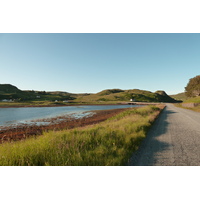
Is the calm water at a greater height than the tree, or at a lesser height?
lesser

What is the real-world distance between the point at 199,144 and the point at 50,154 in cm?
824

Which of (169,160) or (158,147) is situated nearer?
(169,160)

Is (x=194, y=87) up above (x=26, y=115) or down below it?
above

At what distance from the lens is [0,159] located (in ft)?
14.0

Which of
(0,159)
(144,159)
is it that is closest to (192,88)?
(144,159)

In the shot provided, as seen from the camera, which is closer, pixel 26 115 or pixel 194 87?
pixel 26 115

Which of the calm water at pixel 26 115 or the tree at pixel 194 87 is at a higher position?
the tree at pixel 194 87

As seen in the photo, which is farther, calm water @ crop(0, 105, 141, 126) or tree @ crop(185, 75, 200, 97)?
tree @ crop(185, 75, 200, 97)

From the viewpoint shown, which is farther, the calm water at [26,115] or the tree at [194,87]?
the tree at [194,87]

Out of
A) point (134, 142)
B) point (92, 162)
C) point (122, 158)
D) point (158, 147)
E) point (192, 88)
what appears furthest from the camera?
point (192, 88)

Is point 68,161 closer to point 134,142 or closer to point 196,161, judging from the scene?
point 134,142

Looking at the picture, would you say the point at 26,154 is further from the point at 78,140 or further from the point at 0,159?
the point at 78,140

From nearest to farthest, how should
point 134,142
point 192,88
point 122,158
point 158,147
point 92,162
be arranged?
point 92,162 → point 122,158 → point 158,147 → point 134,142 → point 192,88

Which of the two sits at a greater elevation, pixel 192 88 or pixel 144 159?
pixel 192 88
